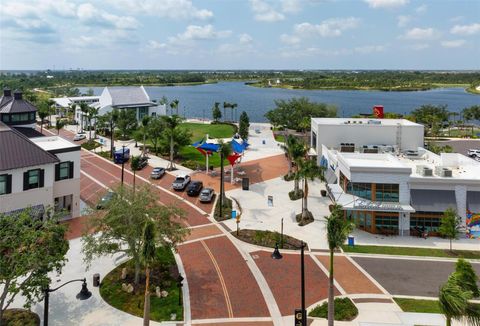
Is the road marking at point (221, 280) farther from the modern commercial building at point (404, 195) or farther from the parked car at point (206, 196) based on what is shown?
the modern commercial building at point (404, 195)

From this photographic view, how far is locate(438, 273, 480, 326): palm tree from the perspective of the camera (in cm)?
1509

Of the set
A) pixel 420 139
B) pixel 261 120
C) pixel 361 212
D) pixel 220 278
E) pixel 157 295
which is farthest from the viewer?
pixel 261 120

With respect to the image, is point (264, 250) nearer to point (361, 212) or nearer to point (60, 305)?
point (361, 212)

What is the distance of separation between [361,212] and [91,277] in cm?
2800

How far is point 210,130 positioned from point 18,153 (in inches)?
2624

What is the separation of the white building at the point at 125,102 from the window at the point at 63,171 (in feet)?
204

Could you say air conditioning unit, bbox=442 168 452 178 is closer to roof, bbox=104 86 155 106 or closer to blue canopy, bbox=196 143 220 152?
blue canopy, bbox=196 143 220 152

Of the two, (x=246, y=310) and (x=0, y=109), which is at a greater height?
(x=0, y=109)

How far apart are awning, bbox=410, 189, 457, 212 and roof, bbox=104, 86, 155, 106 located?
8387 centimetres

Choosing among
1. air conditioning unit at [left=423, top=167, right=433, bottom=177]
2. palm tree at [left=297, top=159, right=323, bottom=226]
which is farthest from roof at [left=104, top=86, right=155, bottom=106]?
air conditioning unit at [left=423, top=167, right=433, bottom=177]

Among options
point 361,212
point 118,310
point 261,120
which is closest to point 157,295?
point 118,310

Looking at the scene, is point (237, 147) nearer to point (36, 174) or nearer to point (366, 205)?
point (366, 205)

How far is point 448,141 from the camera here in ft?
310

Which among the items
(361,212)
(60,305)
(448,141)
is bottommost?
(60,305)
